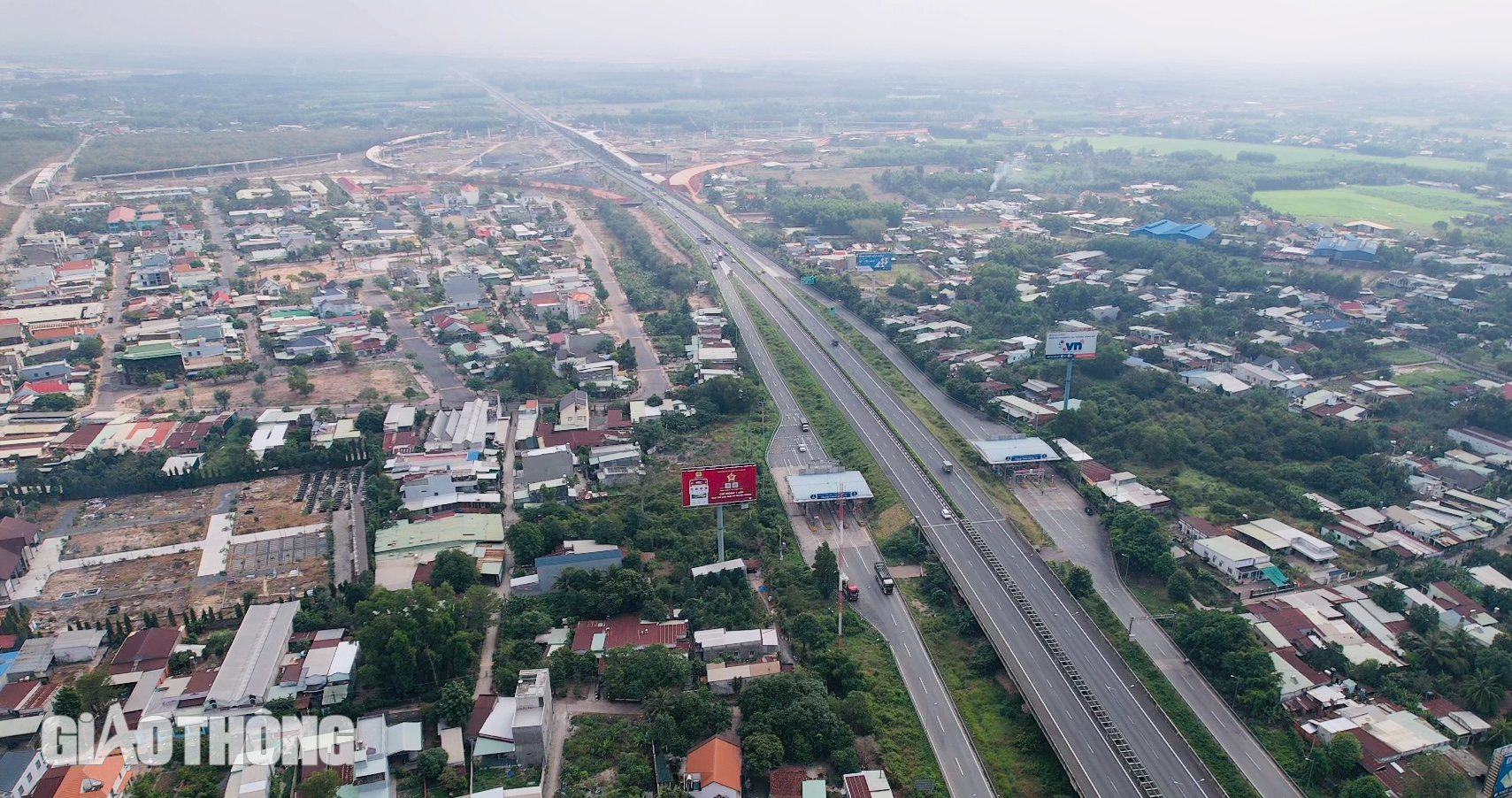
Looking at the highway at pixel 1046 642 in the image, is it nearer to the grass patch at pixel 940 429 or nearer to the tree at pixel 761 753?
the grass patch at pixel 940 429

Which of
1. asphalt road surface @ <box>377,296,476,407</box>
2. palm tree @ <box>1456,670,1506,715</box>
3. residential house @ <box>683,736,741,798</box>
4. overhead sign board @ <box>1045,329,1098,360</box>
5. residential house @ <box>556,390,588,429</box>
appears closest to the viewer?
residential house @ <box>683,736,741,798</box>

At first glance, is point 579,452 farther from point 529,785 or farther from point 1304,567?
point 1304,567

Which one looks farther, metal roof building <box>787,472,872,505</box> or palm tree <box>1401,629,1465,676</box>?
metal roof building <box>787,472,872,505</box>

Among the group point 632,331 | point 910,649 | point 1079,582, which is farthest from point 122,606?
point 632,331

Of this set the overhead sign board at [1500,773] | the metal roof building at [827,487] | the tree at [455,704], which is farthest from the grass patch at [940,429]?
the tree at [455,704]

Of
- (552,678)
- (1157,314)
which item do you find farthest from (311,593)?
(1157,314)

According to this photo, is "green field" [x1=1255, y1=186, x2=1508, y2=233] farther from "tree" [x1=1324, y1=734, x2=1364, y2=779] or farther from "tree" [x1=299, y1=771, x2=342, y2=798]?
"tree" [x1=299, y1=771, x2=342, y2=798]

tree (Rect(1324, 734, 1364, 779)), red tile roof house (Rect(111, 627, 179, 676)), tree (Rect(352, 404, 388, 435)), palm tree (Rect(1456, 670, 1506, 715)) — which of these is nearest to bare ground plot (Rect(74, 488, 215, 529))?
tree (Rect(352, 404, 388, 435))
